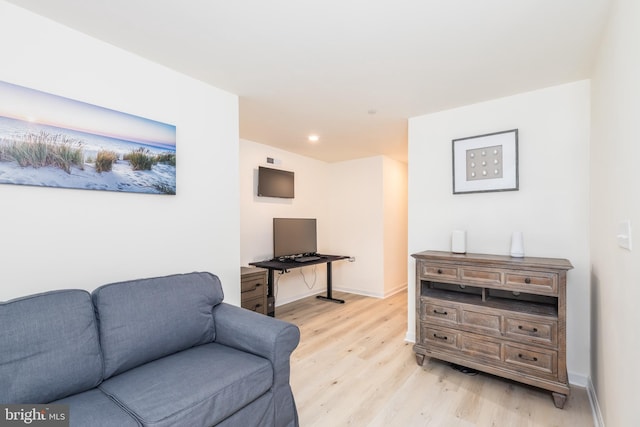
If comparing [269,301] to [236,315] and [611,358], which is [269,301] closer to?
[236,315]

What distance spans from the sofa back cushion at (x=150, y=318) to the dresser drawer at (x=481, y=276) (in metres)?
1.97

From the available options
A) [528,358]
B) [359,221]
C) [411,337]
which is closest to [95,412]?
[528,358]

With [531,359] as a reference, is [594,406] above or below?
below

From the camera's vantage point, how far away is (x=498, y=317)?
2.35 m

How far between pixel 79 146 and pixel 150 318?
3.60 ft

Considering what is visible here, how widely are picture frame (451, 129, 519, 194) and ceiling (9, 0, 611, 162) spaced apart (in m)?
0.38

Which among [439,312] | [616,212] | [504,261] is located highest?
[616,212]

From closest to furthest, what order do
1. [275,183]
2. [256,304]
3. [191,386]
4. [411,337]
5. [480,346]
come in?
[191,386]
[480,346]
[411,337]
[256,304]
[275,183]

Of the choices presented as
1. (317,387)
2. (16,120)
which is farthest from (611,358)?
(16,120)

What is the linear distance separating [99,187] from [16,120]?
19.3 inches

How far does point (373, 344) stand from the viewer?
10.5 feet

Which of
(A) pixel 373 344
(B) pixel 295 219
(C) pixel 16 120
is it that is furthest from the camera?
(B) pixel 295 219

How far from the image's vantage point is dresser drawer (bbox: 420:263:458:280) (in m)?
2.57

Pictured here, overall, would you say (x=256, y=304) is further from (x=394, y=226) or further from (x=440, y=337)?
(x=394, y=226)
